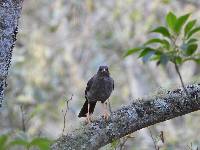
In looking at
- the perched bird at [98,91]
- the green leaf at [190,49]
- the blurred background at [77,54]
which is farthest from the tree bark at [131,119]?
the blurred background at [77,54]

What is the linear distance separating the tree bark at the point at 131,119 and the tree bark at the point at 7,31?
50cm

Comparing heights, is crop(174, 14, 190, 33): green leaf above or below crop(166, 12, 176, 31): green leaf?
below

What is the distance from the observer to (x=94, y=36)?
11.6 meters

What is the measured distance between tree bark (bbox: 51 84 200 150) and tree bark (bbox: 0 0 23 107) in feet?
1.64

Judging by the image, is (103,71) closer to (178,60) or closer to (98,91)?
(98,91)

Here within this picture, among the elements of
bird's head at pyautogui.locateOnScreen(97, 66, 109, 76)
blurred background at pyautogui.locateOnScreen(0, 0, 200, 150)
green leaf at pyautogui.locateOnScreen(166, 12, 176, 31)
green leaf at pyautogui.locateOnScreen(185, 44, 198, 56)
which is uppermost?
blurred background at pyautogui.locateOnScreen(0, 0, 200, 150)

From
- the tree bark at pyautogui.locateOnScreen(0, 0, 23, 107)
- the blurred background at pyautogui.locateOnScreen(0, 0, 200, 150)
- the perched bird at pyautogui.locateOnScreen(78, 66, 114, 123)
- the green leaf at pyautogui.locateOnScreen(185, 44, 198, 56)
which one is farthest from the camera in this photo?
the blurred background at pyautogui.locateOnScreen(0, 0, 200, 150)

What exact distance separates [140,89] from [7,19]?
7.92 meters

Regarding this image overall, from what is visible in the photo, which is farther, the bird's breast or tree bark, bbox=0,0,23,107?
the bird's breast

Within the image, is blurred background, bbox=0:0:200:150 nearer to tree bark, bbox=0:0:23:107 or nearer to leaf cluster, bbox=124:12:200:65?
leaf cluster, bbox=124:12:200:65

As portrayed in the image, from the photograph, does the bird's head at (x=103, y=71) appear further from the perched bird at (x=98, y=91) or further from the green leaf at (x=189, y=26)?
the green leaf at (x=189, y=26)

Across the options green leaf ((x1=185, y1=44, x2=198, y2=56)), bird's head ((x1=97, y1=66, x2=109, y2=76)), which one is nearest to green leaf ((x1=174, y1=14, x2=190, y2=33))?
green leaf ((x1=185, y1=44, x2=198, y2=56))

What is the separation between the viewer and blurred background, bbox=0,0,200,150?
10.5m

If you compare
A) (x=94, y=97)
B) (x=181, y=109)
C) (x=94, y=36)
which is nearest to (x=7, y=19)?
(x=181, y=109)
